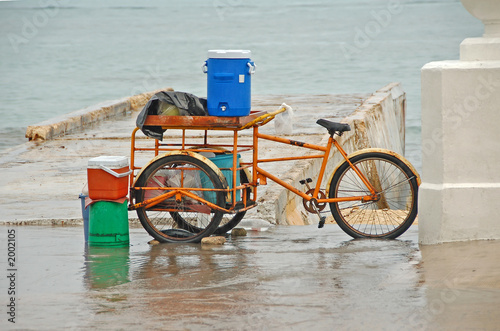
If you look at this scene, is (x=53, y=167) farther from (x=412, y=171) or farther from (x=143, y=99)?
(x=143, y=99)

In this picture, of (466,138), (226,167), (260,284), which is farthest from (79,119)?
(260,284)

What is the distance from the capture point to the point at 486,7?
723 cm

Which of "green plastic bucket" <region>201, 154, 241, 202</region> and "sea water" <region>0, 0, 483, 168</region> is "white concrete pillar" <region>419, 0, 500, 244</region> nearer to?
"green plastic bucket" <region>201, 154, 241, 202</region>

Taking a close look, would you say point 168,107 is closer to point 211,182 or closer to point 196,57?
point 211,182

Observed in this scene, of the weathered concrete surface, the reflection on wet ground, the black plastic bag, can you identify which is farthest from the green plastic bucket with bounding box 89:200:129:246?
the weathered concrete surface

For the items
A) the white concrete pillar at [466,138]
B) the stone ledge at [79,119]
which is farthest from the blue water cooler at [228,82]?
the stone ledge at [79,119]

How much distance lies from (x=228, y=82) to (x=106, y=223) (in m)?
1.64

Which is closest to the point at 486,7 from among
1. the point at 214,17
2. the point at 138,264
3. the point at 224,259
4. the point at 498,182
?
the point at 498,182

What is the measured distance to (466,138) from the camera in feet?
23.7

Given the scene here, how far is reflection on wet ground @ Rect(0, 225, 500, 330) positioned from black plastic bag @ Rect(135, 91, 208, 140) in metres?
1.05

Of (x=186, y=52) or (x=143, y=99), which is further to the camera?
(x=186, y=52)

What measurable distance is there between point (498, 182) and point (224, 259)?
239 centimetres

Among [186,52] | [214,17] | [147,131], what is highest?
[214,17]

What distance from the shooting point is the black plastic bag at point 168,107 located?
758cm
